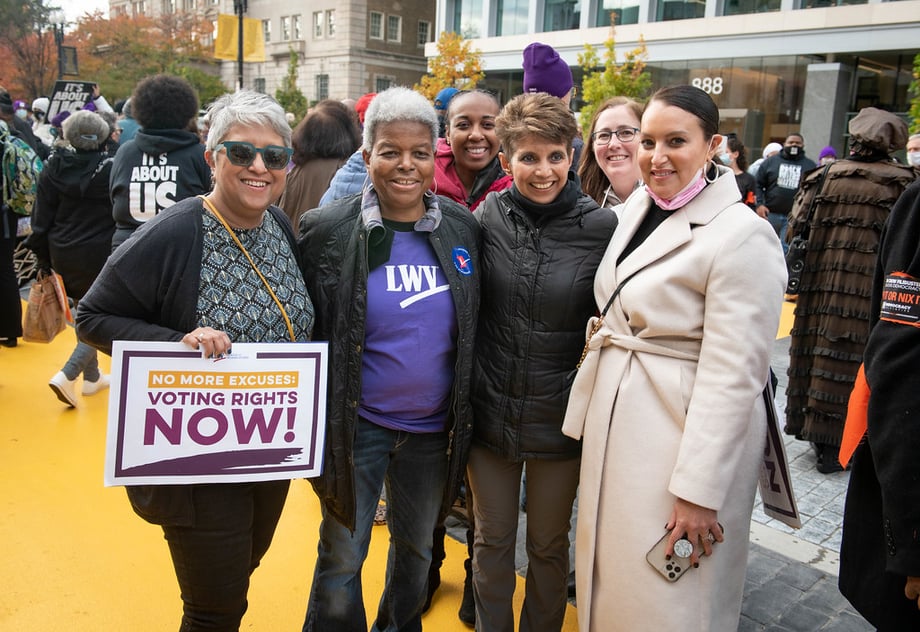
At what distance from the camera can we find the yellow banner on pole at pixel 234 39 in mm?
22609

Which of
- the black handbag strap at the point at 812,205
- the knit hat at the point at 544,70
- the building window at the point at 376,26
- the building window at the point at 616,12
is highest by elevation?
the building window at the point at 376,26

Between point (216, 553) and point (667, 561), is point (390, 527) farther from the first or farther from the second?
point (667, 561)

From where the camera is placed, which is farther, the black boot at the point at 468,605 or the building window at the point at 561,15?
the building window at the point at 561,15

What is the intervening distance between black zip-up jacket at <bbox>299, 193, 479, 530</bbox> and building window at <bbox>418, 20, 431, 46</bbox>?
52.6 metres

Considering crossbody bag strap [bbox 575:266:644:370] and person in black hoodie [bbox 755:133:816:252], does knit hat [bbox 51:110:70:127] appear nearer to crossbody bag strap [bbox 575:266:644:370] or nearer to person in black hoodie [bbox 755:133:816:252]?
crossbody bag strap [bbox 575:266:644:370]

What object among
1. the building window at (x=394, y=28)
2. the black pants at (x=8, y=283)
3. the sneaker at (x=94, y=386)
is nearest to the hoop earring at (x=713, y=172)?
the sneaker at (x=94, y=386)

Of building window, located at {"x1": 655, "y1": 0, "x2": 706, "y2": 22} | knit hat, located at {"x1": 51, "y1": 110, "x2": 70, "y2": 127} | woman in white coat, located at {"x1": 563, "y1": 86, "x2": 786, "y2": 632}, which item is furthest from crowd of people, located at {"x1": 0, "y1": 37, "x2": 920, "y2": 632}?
building window, located at {"x1": 655, "y1": 0, "x2": 706, "y2": 22}

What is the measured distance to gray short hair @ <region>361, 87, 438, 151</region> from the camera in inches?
100

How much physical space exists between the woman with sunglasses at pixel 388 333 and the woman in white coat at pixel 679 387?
1.72ft

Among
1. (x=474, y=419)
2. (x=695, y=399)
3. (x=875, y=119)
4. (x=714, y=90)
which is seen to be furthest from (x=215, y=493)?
(x=714, y=90)

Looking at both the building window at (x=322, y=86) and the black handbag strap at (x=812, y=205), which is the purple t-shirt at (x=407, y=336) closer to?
the black handbag strap at (x=812, y=205)

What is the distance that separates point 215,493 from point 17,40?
41.7m

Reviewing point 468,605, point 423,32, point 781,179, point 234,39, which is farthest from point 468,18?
point 468,605

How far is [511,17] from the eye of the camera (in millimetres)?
31609
